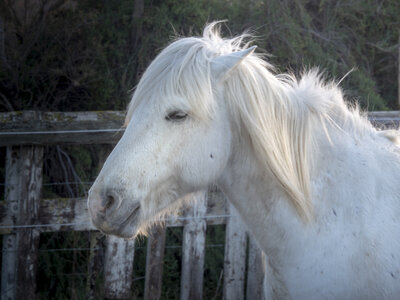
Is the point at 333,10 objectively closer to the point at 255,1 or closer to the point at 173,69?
the point at 255,1

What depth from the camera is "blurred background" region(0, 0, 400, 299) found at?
17.3 feet

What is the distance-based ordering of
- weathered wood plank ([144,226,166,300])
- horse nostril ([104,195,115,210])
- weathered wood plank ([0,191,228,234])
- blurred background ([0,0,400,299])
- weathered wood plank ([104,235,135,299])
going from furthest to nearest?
1. blurred background ([0,0,400,299])
2. weathered wood plank ([144,226,166,300])
3. weathered wood plank ([104,235,135,299])
4. weathered wood plank ([0,191,228,234])
5. horse nostril ([104,195,115,210])

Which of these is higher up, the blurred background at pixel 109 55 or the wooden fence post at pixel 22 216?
the blurred background at pixel 109 55

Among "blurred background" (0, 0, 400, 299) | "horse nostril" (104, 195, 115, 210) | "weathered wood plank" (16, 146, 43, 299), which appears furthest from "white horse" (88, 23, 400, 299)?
"blurred background" (0, 0, 400, 299)

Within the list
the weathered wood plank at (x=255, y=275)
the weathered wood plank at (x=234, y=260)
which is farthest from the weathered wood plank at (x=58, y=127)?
the weathered wood plank at (x=255, y=275)

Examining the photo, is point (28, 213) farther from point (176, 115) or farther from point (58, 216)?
point (176, 115)

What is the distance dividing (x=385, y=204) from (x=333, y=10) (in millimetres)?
5079

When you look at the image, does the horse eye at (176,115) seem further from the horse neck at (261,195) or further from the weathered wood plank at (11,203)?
the weathered wood plank at (11,203)

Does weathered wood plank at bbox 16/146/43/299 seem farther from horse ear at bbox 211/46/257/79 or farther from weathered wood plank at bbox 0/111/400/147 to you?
horse ear at bbox 211/46/257/79

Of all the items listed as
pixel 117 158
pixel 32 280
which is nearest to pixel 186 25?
pixel 32 280

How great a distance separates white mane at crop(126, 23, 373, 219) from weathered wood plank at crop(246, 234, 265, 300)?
6.37 ft

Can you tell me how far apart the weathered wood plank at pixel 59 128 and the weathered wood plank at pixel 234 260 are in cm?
138

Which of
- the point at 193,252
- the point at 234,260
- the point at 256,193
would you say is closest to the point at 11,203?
the point at 193,252

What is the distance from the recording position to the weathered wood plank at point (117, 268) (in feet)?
11.4
